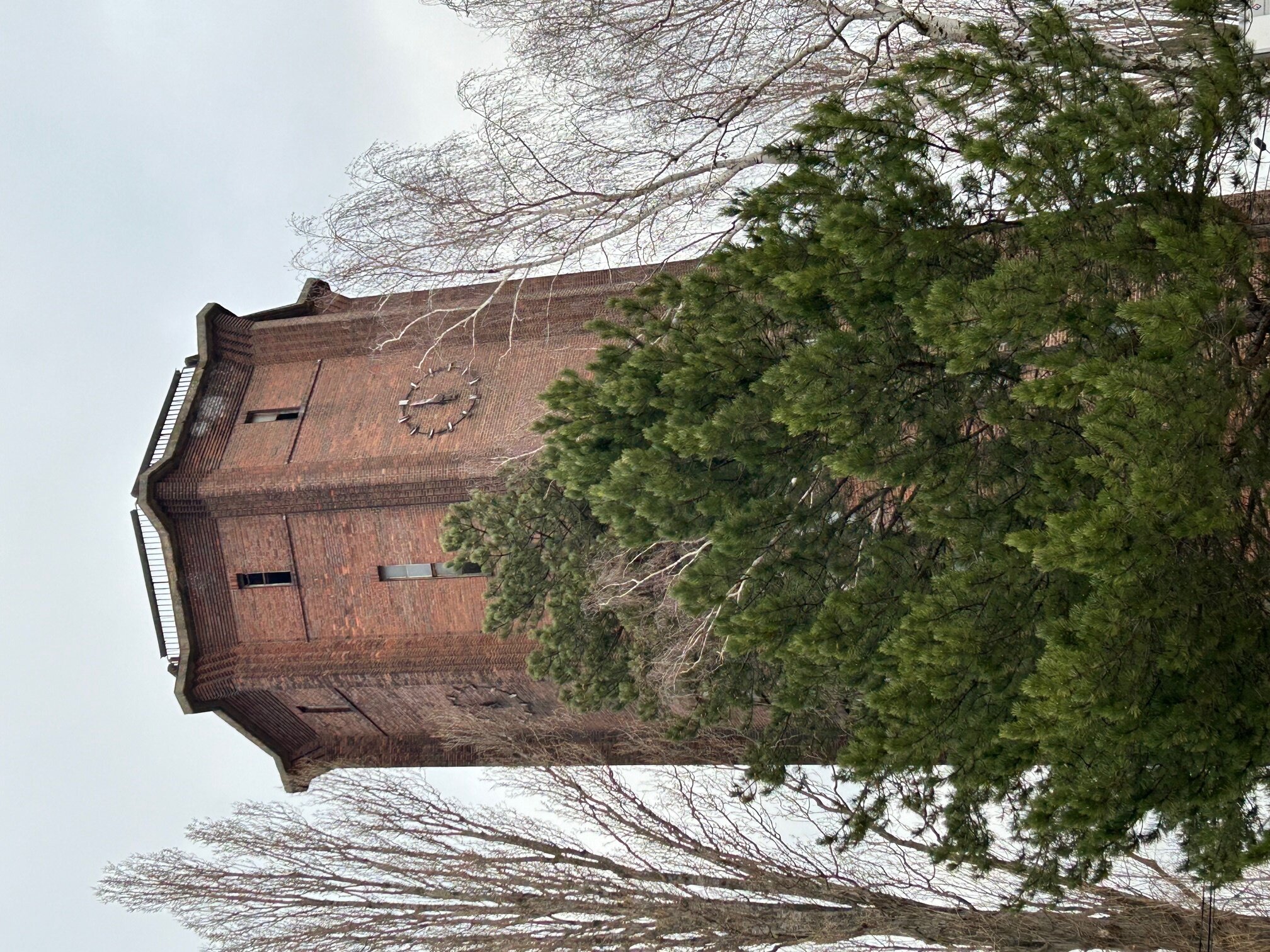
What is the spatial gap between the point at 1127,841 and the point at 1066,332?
4.06 m

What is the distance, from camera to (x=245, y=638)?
18297 millimetres

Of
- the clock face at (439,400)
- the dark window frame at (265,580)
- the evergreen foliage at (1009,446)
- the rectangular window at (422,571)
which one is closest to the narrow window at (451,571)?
the rectangular window at (422,571)

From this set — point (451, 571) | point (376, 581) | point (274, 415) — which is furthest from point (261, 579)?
point (451, 571)

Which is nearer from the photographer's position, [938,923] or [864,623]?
[864,623]

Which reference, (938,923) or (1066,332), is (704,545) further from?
(938,923)

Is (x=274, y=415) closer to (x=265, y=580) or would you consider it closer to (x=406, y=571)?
(x=265, y=580)

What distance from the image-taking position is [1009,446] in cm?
977

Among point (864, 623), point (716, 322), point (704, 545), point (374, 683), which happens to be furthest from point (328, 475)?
point (864, 623)

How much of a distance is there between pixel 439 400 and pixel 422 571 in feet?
8.37

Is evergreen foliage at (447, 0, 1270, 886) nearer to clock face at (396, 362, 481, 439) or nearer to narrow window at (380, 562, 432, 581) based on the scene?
clock face at (396, 362, 481, 439)

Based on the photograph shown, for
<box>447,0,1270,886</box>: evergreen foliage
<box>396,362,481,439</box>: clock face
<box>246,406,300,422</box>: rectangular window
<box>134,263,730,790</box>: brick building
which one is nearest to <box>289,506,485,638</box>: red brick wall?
<box>134,263,730,790</box>: brick building

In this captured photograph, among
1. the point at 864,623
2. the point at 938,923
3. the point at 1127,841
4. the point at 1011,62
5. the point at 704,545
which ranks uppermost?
the point at 1011,62

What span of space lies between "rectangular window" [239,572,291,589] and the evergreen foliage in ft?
26.6

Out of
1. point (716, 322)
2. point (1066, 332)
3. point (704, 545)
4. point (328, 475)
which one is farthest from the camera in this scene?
point (328, 475)
